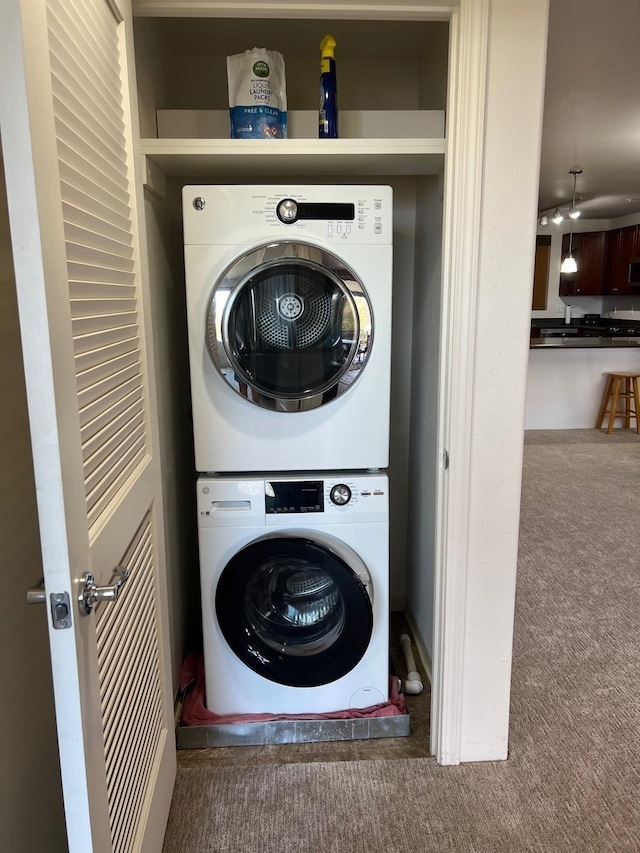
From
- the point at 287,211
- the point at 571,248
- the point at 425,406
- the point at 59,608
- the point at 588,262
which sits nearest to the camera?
the point at 59,608

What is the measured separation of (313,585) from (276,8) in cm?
155

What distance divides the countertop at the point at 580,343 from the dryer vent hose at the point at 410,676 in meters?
3.95

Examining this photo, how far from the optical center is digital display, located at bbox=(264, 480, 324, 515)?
1839 millimetres

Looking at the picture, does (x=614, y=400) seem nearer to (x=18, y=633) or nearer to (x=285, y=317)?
(x=285, y=317)

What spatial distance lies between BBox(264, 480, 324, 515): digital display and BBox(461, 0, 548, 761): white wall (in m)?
0.44

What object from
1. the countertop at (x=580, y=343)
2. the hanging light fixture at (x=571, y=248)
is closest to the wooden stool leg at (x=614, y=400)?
the countertop at (x=580, y=343)

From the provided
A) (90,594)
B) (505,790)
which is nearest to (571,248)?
(505,790)

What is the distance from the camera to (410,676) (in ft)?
7.10

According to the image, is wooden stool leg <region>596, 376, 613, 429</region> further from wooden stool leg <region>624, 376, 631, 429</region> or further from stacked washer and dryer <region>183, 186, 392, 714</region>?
stacked washer and dryer <region>183, 186, 392, 714</region>

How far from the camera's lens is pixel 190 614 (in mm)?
2328

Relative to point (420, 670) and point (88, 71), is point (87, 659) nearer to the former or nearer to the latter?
point (88, 71)

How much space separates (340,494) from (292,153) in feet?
3.12

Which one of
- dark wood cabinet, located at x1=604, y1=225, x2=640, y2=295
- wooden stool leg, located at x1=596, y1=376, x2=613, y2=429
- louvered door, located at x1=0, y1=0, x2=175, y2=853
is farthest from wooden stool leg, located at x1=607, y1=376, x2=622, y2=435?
louvered door, located at x1=0, y1=0, x2=175, y2=853

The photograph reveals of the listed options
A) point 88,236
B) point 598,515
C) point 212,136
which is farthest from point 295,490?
point 598,515
